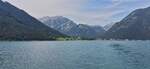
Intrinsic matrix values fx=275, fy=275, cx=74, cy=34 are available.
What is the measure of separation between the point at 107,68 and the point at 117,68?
295 cm

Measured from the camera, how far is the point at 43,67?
257 ft

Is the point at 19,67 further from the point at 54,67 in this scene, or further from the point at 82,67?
the point at 82,67

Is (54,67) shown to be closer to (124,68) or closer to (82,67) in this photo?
(82,67)

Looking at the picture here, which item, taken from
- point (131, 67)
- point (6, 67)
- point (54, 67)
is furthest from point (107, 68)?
point (6, 67)

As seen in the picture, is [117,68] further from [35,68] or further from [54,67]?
[35,68]

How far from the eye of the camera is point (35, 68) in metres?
76.1

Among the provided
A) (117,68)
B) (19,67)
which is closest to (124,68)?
(117,68)

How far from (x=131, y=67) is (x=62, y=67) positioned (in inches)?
782

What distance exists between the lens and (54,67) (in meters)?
78.6

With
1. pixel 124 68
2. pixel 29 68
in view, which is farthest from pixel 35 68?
pixel 124 68

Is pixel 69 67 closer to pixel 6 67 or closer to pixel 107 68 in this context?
pixel 107 68

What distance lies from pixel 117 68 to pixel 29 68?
24.3 m

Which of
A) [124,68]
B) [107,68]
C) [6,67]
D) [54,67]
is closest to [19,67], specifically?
[6,67]

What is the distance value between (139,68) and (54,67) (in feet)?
78.5
